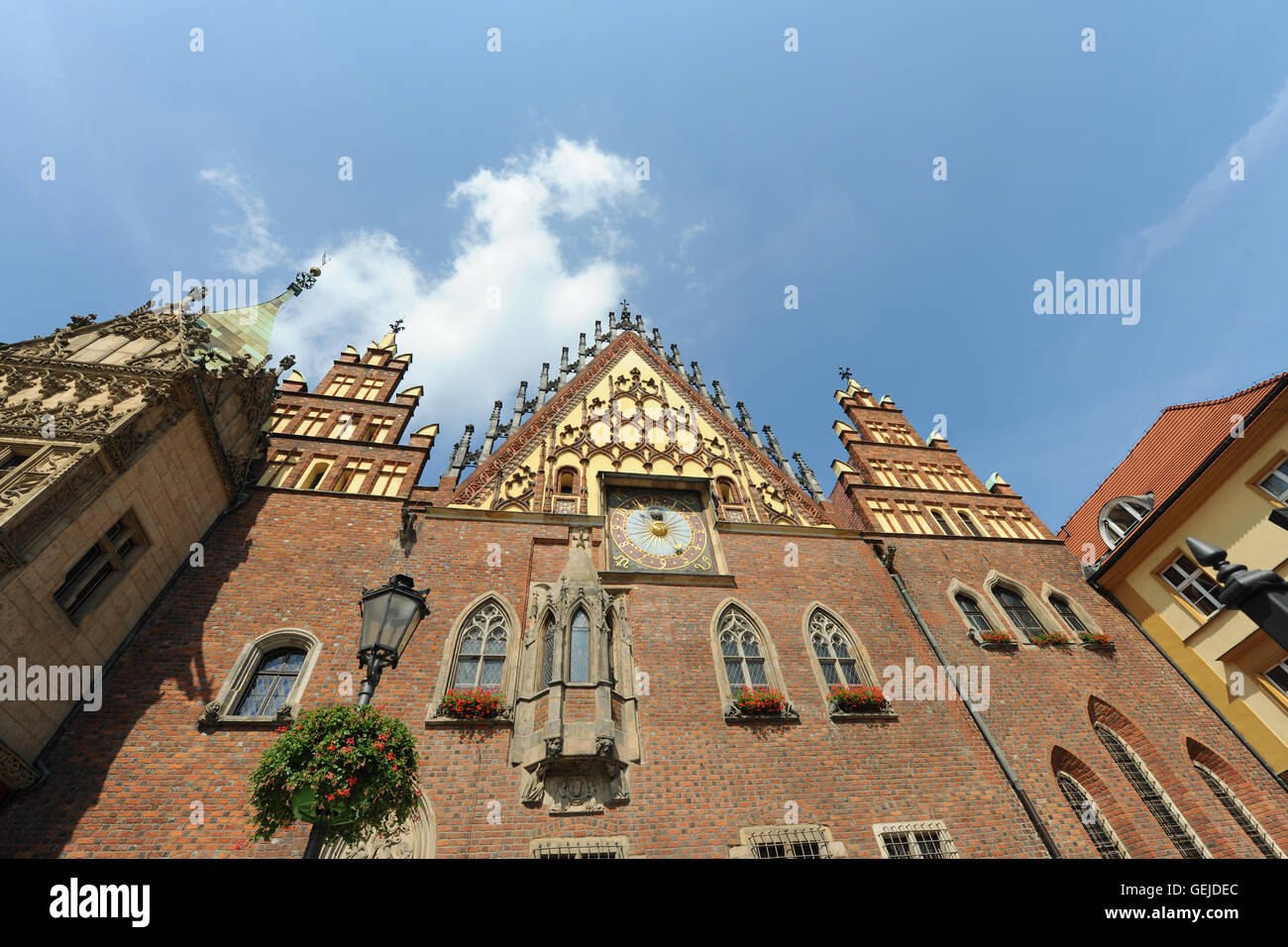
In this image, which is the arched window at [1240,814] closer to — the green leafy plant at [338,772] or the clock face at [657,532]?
the clock face at [657,532]

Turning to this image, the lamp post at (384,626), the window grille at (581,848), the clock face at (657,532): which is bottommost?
the window grille at (581,848)

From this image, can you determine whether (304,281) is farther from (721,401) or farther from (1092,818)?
(1092,818)

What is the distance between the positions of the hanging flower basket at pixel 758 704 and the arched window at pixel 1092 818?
5409mm

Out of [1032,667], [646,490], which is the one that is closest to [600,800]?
[646,490]

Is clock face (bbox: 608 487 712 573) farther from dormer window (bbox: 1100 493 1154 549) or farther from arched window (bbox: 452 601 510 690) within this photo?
dormer window (bbox: 1100 493 1154 549)

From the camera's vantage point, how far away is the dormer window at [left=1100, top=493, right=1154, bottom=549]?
15.1 m

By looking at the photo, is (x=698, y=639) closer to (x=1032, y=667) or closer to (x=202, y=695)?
(x=1032, y=667)

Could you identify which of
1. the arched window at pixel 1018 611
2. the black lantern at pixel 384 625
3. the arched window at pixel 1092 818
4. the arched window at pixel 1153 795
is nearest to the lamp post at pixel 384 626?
the black lantern at pixel 384 625

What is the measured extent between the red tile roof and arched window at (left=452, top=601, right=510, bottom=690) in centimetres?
1572

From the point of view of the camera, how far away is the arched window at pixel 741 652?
1102cm

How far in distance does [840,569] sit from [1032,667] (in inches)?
172

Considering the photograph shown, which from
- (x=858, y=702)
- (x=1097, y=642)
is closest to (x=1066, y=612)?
(x=1097, y=642)
